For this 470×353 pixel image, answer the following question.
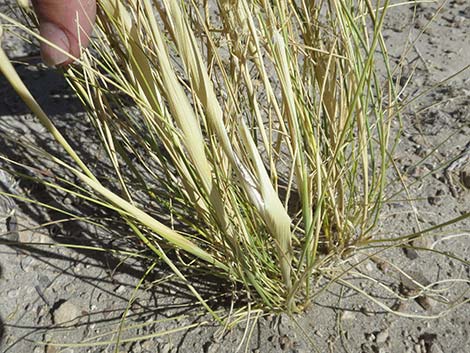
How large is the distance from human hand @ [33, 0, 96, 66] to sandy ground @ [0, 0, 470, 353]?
0.40 metres

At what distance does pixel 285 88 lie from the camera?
26.6 inches

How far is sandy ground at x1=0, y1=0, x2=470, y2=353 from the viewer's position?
3.13 ft

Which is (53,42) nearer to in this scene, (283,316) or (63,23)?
(63,23)

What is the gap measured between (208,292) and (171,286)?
71 mm

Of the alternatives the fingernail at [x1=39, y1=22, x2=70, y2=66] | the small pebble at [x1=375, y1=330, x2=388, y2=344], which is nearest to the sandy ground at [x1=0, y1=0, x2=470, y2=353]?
the small pebble at [x1=375, y1=330, x2=388, y2=344]

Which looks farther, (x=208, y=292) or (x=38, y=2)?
(x=208, y=292)

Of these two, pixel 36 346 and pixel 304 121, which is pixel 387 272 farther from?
pixel 36 346

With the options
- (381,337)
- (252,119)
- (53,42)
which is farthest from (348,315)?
(53,42)

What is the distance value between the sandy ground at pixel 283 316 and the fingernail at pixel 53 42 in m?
0.39

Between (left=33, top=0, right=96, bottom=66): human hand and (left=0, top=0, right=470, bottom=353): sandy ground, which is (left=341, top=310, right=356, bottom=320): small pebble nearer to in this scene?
(left=0, top=0, right=470, bottom=353): sandy ground

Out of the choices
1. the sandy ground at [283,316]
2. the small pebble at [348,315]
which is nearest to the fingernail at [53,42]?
the sandy ground at [283,316]

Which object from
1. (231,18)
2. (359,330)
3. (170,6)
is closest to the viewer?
(170,6)

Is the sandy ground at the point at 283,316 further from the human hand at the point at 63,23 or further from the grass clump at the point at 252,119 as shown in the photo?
the human hand at the point at 63,23

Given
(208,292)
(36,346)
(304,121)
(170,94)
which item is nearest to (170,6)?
(170,94)
